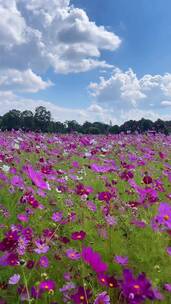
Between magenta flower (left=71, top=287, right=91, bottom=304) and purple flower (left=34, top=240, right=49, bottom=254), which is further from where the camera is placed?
purple flower (left=34, top=240, right=49, bottom=254)

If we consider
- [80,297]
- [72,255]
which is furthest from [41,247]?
[80,297]

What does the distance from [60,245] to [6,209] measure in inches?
33.0

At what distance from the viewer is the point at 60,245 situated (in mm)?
2900

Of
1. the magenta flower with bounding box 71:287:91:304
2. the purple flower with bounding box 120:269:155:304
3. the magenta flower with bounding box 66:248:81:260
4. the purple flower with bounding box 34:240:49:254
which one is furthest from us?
the magenta flower with bounding box 66:248:81:260

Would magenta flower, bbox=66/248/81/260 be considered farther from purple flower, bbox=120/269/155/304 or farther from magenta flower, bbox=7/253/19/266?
purple flower, bbox=120/269/155/304

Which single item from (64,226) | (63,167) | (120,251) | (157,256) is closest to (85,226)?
(64,226)

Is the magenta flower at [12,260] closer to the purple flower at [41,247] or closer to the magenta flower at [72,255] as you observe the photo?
the purple flower at [41,247]

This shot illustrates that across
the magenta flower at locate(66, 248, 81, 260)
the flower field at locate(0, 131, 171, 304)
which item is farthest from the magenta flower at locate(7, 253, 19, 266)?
the magenta flower at locate(66, 248, 81, 260)

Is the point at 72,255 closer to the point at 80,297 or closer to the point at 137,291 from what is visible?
the point at 80,297

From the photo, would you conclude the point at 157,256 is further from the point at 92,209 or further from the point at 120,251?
the point at 92,209

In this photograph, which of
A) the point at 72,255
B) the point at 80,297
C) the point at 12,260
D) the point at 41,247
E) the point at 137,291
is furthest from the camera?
the point at 72,255

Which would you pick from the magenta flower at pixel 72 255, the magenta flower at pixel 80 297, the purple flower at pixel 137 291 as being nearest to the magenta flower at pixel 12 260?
the magenta flower at pixel 80 297

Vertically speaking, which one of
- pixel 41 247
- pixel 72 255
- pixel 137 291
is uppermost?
pixel 137 291

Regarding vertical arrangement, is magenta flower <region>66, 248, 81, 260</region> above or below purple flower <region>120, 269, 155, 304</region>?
below
